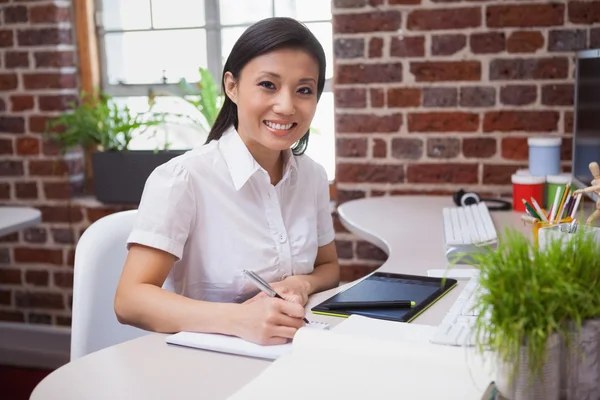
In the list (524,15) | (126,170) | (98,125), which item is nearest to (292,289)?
(524,15)

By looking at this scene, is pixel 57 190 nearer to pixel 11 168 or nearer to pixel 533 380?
pixel 11 168

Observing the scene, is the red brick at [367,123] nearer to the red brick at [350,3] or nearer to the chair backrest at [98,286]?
the red brick at [350,3]

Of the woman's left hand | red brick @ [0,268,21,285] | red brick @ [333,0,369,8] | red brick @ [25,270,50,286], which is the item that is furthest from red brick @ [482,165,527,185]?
red brick @ [0,268,21,285]

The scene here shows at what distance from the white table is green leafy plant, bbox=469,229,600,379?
1.69 metres

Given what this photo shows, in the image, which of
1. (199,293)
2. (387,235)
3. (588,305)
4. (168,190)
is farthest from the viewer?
(387,235)

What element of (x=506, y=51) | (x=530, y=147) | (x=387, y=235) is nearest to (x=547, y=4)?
(x=506, y=51)

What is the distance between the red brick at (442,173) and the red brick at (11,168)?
1.46 metres

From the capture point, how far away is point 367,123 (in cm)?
232

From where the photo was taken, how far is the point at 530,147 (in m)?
2.04

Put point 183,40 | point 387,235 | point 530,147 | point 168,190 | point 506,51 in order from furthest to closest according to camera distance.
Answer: point 183,40 < point 506,51 < point 530,147 < point 387,235 < point 168,190

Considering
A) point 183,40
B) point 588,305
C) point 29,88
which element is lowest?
point 588,305

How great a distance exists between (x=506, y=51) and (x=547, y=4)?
0.58ft

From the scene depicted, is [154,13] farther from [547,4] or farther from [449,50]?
[547,4]

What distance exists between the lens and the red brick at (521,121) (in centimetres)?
219
